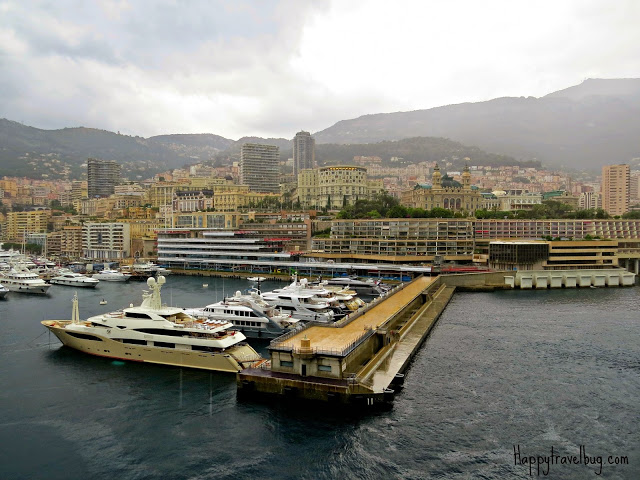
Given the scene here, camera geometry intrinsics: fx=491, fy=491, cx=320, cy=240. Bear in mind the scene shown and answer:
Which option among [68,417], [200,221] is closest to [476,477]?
[68,417]

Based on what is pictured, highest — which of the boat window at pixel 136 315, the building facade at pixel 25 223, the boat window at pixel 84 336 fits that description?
the building facade at pixel 25 223

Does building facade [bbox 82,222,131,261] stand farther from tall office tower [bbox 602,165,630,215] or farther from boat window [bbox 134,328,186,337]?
tall office tower [bbox 602,165,630,215]

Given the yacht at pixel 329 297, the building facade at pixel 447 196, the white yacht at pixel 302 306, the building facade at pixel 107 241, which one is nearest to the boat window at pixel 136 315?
the white yacht at pixel 302 306

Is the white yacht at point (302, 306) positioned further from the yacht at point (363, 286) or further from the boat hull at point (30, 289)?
the boat hull at point (30, 289)

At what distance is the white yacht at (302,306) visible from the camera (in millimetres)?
38125

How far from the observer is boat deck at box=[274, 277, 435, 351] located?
26402 millimetres

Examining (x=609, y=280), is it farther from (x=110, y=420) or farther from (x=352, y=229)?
(x=110, y=420)

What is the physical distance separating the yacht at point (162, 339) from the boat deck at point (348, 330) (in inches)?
121

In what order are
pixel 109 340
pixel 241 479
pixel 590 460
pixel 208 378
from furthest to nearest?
pixel 109 340
pixel 208 378
pixel 590 460
pixel 241 479

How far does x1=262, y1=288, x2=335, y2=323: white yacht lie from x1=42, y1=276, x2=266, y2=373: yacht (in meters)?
8.77

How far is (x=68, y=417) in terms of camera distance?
886 inches

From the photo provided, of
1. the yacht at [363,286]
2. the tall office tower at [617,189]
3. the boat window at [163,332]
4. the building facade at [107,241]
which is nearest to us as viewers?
the boat window at [163,332]

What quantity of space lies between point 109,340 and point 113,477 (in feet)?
46.4

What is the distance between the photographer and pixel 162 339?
29250mm
